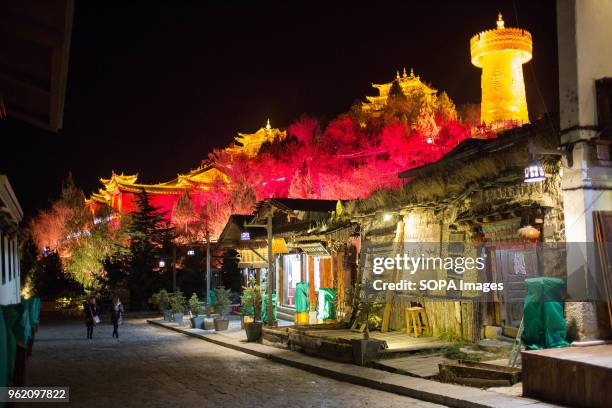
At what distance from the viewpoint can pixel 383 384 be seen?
37.8 ft

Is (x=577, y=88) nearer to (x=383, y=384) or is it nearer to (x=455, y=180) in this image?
(x=455, y=180)

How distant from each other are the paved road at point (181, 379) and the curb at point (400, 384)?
0.73ft

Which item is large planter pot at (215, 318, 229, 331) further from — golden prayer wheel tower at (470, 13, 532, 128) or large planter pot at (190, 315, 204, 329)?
golden prayer wheel tower at (470, 13, 532, 128)

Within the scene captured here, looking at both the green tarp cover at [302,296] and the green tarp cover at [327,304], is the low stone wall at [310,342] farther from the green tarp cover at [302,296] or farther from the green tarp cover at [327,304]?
the green tarp cover at [302,296]

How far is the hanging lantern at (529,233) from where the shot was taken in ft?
39.3

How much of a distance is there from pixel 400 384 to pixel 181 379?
490cm

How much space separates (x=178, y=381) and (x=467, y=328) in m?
7.11

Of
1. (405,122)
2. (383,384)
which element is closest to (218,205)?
(405,122)

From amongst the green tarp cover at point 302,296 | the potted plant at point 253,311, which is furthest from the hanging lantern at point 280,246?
the green tarp cover at point 302,296

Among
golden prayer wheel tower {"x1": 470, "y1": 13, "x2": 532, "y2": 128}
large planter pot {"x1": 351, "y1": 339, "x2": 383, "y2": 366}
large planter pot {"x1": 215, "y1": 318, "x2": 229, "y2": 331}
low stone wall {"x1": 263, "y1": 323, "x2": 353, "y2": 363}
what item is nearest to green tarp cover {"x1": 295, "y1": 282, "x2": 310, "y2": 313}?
low stone wall {"x1": 263, "y1": 323, "x2": 353, "y2": 363}

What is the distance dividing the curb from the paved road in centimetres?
22

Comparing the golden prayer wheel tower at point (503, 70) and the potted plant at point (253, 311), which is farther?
the golden prayer wheel tower at point (503, 70)

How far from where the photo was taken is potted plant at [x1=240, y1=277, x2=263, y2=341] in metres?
19.2

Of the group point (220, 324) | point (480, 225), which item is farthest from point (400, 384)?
point (220, 324)
